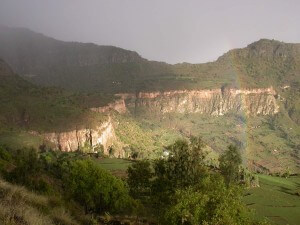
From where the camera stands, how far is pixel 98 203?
139 ft

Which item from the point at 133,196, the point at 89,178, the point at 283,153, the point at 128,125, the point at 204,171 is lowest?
the point at 283,153

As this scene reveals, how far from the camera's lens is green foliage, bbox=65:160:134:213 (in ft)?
138

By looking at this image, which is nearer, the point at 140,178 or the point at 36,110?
the point at 140,178

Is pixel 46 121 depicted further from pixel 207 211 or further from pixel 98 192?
pixel 207 211

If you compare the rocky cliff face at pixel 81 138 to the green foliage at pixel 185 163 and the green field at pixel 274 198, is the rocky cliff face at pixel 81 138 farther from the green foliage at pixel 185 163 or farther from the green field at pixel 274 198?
the green foliage at pixel 185 163

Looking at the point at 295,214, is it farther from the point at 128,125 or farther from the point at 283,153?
the point at 283,153

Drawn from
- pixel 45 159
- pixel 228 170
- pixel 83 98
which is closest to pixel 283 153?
pixel 83 98

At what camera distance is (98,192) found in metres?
42.4

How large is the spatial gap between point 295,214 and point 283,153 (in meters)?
126

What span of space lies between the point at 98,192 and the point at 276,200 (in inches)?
1919

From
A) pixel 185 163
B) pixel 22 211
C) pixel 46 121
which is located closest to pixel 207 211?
pixel 185 163

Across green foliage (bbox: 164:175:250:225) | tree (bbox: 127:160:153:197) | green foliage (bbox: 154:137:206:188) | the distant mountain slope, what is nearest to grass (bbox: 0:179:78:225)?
green foliage (bbox: 164:175:250:225)

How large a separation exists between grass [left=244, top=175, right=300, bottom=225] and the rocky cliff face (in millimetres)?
55829

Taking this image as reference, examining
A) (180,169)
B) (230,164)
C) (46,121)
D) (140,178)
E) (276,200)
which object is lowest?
(276,200)
